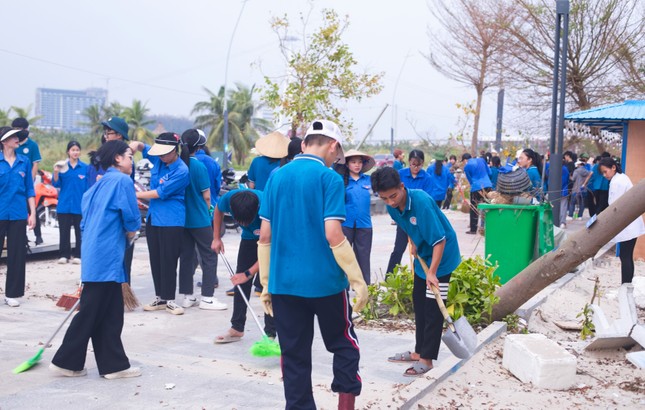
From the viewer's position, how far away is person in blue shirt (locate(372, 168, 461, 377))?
5.22 metres

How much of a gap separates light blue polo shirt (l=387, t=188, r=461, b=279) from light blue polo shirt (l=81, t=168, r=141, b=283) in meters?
1.93

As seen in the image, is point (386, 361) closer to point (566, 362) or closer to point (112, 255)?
point (566, 362)

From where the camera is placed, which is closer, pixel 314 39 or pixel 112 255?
pixel 112 255

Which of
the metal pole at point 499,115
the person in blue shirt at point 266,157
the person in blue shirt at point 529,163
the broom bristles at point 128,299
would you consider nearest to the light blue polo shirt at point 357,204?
the person in blue shirt at point 266,157

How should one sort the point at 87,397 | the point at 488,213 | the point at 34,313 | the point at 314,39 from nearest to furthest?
the point at 87,397
the point at 34,313
the point at 488,213
the point at 314,39

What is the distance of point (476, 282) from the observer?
710 centimetres

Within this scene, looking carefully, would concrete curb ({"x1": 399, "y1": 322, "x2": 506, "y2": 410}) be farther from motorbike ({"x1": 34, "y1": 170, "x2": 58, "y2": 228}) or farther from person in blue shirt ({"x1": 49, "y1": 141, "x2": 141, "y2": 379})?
motorbike ({"x1": 34, "y1": 170, "x2": 58, "y2": 228})

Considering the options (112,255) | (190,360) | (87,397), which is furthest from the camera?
(190,360)

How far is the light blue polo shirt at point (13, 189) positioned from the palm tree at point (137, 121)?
169 ft

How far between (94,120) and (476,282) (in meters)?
63.2

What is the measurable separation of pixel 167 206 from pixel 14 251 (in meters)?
1.76

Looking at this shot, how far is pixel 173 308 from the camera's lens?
7.84m

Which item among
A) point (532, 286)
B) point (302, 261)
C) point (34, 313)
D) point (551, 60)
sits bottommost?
point (34, 313)

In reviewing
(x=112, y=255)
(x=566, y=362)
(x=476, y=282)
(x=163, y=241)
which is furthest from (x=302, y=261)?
(x=163, y=241)
